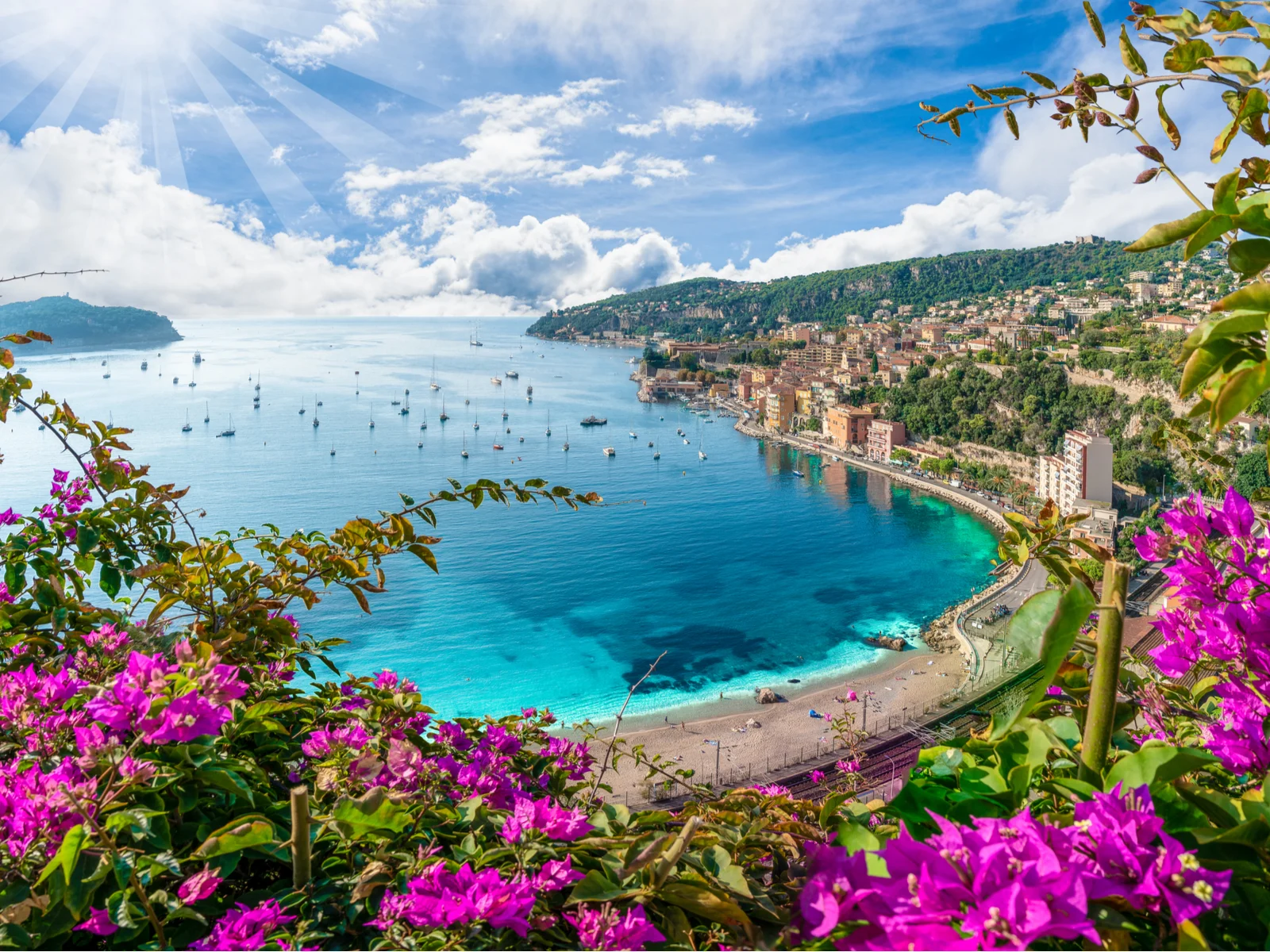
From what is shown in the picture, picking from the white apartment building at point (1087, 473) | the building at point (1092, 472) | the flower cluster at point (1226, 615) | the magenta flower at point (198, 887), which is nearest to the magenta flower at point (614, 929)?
the magenta flower at point (198, 887)

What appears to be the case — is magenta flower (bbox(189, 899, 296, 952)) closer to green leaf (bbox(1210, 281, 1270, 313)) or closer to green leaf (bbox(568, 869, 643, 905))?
green leaf (bbox(568, 869, 643, 905))

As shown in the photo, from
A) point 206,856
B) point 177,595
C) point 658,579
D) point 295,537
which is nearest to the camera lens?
point 206,856

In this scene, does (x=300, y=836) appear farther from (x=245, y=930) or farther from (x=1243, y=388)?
(x=1243, y=388)

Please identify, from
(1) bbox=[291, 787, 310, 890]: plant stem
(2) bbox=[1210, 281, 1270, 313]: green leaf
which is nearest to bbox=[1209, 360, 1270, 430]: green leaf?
(2) bbox=[1210, 281, 1270, 313]: green leaf

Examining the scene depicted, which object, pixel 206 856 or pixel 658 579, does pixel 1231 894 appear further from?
pixel 658 579

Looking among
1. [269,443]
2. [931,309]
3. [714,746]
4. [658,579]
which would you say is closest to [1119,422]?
[658,579]

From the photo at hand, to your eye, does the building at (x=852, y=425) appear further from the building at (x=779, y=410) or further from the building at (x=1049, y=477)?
the building at (x=1049, y=477)
